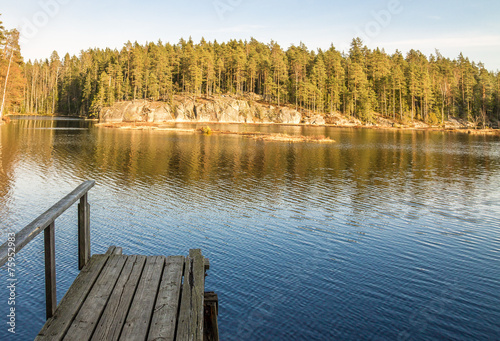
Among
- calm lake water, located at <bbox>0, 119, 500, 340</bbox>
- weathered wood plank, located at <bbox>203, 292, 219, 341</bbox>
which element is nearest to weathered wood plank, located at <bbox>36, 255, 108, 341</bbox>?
weathered wood plank, located at <bbox>203, 292, 219, 341</bbox>

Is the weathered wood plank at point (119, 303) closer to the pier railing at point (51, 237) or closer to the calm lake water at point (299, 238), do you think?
the pier railing at point (51, 237)

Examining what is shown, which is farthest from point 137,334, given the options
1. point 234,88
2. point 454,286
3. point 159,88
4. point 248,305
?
point 234,88

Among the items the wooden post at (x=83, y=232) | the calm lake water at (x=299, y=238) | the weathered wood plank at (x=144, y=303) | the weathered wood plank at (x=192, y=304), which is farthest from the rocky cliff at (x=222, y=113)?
the weathered wood plank at (x=192, y=304)

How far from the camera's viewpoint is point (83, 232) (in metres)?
8.56

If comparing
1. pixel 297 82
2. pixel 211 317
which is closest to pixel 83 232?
pixel 211 317

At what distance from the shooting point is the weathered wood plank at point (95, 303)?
5.69 m

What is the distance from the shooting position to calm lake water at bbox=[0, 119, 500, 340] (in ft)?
32.3

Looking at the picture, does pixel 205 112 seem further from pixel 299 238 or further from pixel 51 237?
pixel 51 237

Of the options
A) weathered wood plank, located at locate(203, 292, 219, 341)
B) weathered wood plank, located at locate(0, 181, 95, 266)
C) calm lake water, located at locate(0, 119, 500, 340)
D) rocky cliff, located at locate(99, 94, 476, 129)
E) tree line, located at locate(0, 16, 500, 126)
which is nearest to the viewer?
weathered wood plank, located at locate(0, 181, 95, 266)

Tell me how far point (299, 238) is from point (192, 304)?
10.2 meters

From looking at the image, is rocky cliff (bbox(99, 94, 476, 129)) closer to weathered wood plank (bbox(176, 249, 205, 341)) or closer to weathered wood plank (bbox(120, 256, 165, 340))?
weathered wood plank (bbox(120, 256, 165, 340))

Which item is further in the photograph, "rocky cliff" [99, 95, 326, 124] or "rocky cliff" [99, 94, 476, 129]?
"rocky cliff" [99, 94, 476, 129]

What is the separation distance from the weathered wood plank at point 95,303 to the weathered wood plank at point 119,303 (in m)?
0.09

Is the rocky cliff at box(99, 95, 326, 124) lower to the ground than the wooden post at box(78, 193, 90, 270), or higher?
higher
